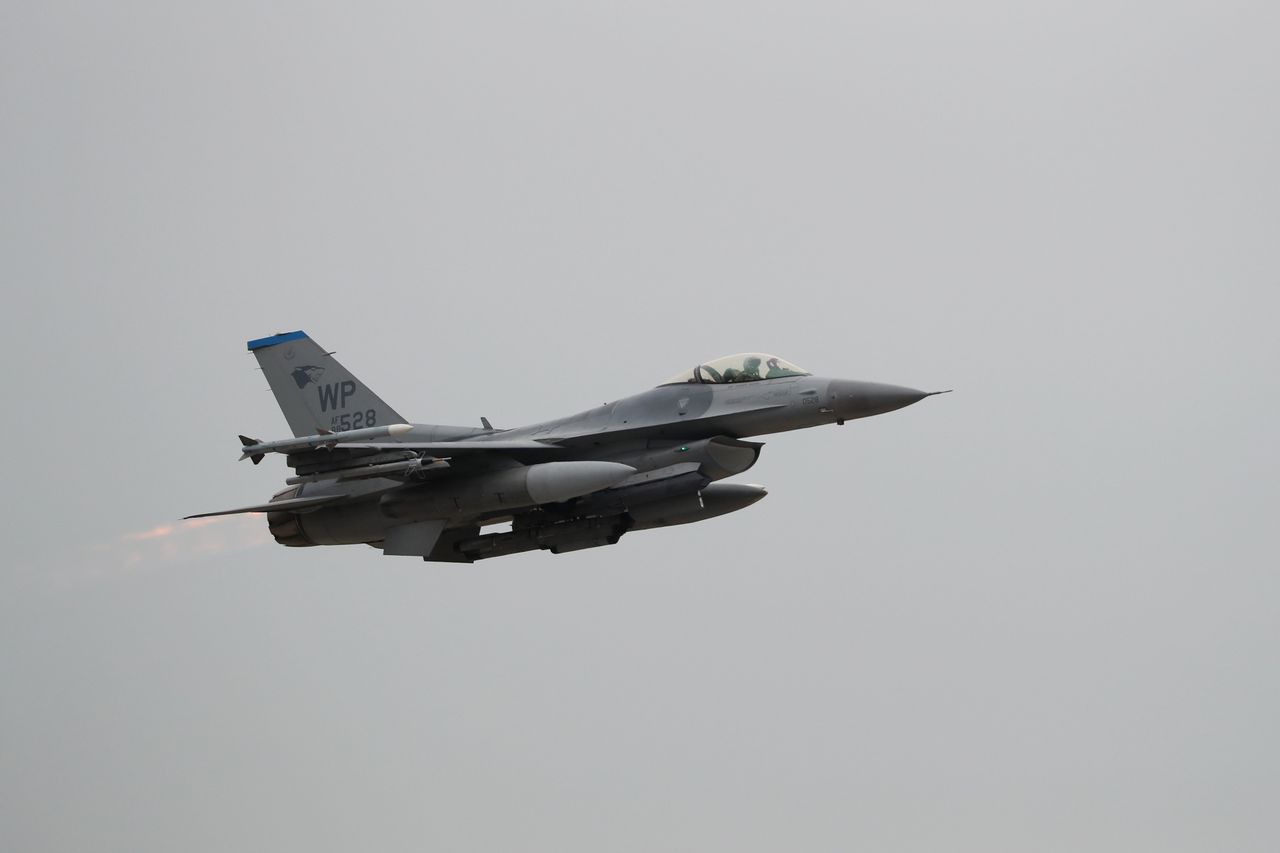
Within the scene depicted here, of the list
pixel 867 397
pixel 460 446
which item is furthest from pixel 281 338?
pixel 867 397

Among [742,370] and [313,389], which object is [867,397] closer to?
[742,370]

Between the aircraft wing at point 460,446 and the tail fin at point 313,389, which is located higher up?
the tail fin at point 313,389

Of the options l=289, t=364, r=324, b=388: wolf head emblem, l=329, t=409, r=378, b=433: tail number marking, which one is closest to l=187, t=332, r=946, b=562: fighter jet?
l=329, t=409, r=378, b=433: tail number marking

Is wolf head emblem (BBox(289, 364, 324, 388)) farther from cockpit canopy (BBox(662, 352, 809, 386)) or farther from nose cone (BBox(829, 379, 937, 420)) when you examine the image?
nose cone (BBox(829, 379, 937, 420))

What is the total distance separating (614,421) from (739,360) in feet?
6.53

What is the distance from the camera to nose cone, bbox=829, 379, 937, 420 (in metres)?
23.6

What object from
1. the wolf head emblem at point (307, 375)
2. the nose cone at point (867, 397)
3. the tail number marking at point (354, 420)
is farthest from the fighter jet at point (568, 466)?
the wolf head emblem at point (307, 375)

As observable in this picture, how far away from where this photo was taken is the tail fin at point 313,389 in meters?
28.0

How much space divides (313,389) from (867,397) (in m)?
9.49

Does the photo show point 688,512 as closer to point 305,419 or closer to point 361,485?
point 361,485

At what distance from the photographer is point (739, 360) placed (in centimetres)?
2491

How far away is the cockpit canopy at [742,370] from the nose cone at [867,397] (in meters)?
0.75

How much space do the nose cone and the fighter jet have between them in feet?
0.05

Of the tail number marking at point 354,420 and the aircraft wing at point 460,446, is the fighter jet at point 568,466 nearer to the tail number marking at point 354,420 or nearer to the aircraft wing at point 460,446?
the aircraft wing at point 460,446
